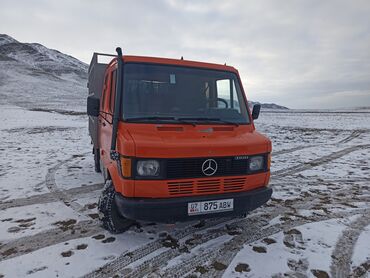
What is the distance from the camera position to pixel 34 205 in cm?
543

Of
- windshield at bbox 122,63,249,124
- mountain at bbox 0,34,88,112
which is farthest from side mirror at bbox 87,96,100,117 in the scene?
mountain at bbox 0,34,88,112

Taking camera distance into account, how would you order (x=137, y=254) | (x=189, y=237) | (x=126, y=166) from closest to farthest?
1. (x=126, y=166)
2. (x=137, y=254)
3. (x=189, y=237)

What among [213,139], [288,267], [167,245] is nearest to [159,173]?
[213,139]

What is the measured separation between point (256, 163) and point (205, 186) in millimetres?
843

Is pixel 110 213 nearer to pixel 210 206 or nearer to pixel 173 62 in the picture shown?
pixel 210 206

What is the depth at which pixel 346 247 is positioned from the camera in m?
4.08

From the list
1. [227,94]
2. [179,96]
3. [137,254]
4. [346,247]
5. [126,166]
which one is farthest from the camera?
[227,94]

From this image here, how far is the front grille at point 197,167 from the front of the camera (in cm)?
360

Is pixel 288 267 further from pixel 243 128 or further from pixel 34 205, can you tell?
pixel 34 205

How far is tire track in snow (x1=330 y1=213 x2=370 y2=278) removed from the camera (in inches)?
140

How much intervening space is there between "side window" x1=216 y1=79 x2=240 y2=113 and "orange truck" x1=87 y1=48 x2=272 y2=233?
16mm

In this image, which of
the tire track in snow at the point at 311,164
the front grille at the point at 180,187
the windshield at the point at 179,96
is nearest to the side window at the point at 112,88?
the windshield at the point at 179,96

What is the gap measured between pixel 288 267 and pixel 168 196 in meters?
1.67

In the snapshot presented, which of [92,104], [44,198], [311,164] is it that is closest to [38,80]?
[44,198]
